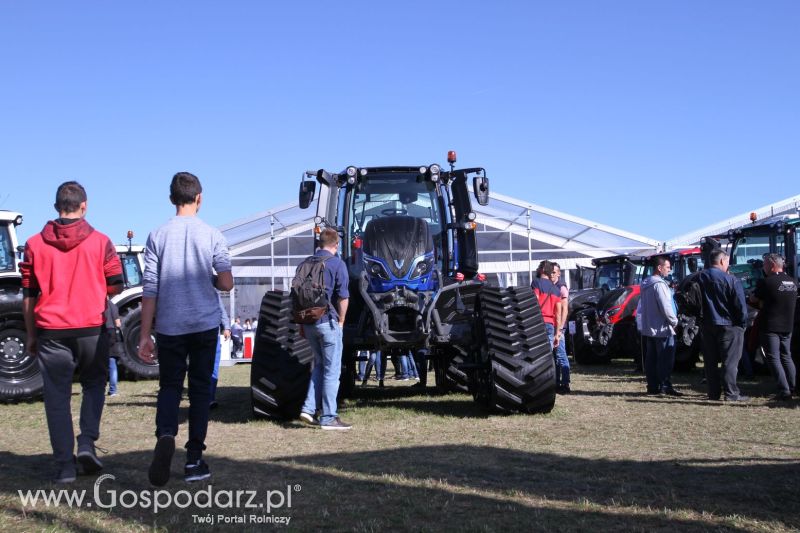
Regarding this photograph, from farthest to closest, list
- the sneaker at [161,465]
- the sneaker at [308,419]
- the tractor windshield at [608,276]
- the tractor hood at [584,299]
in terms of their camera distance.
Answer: the tractor windshield at [608,276] < the tractor hood at [584,299] < the sneaker at [308,419] < the sneaker at [161,465]

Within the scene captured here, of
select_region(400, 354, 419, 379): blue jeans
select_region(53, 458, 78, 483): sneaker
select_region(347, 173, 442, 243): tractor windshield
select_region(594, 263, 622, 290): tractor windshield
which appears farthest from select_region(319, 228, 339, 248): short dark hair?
select_region(594, 263, 622, 290): tractor windshield

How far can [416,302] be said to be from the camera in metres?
8.48

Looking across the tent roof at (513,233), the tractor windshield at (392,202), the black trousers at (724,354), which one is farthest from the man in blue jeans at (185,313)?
the tent roof at (513,233)

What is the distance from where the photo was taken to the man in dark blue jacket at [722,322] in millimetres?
9664

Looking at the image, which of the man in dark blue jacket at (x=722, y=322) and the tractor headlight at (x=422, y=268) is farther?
the man in dark blue jacket at (x=722, y=322)

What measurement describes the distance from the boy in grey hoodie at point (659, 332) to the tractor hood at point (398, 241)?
3.11 meters

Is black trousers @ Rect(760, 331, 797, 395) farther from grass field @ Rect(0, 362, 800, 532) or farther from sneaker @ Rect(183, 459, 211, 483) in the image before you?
sneaker @ Rect(183, 459, 211, 483)

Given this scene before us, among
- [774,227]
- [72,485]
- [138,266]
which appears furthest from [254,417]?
[138,266]

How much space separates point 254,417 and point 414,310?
1767mm

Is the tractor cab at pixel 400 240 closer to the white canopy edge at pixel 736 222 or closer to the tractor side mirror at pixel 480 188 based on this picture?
the tractor side mirror at pixel 480 188

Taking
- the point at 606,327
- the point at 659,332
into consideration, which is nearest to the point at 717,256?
the point at 659,332

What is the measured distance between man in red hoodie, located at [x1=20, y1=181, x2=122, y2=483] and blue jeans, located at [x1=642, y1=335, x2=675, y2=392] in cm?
677

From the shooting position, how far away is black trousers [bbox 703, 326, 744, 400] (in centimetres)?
970

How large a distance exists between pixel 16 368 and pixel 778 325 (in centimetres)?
890
